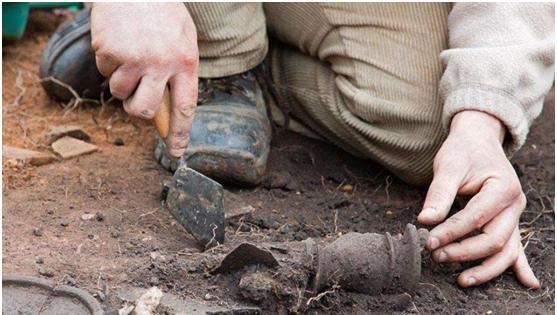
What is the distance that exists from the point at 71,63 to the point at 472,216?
158cm

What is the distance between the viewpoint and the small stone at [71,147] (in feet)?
9.41

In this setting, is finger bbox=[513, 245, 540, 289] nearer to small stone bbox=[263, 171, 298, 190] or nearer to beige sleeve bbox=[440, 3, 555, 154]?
beige sleeve bbox=[440, 3, 555, 154]

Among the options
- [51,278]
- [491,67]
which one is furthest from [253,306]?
[491,67]

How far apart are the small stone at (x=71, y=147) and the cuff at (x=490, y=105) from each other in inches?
43.7

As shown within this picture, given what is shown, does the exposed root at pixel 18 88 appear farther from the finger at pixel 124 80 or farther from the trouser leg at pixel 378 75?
the finger at pixel 124 80

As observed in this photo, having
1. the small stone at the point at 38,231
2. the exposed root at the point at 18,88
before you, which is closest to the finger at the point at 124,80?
the small stone at the point at 38,231

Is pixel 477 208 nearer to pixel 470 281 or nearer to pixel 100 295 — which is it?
pixel 470 281

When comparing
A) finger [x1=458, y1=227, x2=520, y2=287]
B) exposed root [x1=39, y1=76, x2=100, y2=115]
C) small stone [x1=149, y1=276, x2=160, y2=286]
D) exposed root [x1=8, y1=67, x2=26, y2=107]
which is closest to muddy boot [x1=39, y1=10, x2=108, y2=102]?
exposed root [x1=39, y1=76, x2=100, y2=115]

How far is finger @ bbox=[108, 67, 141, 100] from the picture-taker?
2.18 m

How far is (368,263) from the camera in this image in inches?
83.4

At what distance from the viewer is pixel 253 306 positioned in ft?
6.63

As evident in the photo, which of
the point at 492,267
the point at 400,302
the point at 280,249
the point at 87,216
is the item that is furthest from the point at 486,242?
the point at 87,216

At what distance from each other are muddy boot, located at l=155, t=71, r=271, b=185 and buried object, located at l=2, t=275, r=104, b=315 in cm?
79

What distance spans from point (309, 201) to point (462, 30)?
0.66 metres
